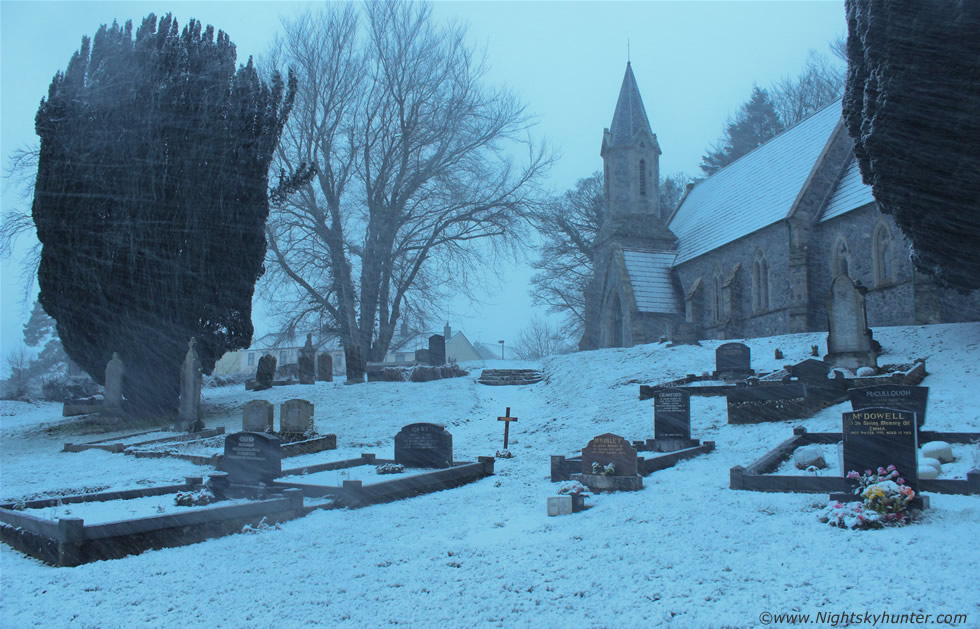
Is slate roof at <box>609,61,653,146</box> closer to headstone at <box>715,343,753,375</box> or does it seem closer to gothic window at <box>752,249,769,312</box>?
gothic window at <box>752,249,769,312</box>

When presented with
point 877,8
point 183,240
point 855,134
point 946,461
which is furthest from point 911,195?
point 183,240

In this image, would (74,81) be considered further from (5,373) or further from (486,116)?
(5,373)

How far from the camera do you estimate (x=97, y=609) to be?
4.30 meters

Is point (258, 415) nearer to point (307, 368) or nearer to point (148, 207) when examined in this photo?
point (148, 207)

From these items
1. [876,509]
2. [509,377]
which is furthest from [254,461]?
[509,377]

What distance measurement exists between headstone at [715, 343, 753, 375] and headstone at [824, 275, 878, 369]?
5.15 ft

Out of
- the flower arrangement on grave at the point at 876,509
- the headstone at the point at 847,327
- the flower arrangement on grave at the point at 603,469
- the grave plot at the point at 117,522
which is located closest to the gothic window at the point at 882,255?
the headstone at the point at 847,327

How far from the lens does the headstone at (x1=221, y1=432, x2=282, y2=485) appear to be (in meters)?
7.64

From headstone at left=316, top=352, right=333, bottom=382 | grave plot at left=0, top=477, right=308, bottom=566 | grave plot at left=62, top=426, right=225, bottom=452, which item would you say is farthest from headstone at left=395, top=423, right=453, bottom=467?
headstone at left=316, top=352, right=333, bottom=382

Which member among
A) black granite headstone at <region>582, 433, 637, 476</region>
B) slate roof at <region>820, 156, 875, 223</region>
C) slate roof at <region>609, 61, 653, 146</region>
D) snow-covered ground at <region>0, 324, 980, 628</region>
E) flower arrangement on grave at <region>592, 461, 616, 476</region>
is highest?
slate roof at <region>609, 61, 653, 146</region>

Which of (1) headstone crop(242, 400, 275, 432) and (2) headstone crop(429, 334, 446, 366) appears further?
(2) headstone crop(429, 334, 446, 366)

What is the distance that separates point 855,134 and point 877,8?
9.61 ft

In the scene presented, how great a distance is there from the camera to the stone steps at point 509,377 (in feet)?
71.7

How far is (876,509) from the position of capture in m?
5.18
